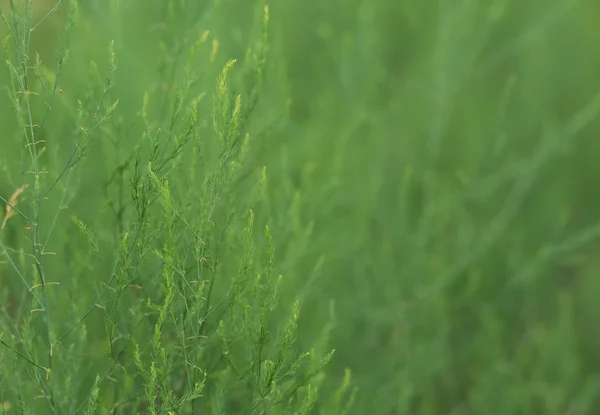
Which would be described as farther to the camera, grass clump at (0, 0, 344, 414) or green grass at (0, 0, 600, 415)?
green grass at (0, 0, 600, 415)

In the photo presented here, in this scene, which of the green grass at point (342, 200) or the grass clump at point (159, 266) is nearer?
the grass clump at point (159, 266)

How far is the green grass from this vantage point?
2.45 m

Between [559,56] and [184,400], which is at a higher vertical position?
[559,56]

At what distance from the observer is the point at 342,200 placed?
421cm

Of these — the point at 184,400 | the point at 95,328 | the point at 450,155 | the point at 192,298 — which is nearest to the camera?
the point at 184,400

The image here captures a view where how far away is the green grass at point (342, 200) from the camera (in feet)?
8.04

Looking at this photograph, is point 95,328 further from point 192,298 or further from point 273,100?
point 192,298

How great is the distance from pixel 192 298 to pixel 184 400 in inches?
12.0

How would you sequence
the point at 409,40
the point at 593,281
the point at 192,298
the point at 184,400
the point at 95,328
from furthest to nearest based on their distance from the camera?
the point at 409,40
the point at 593,281
the point at 95,328
the point at 192,298
the point at 184,400

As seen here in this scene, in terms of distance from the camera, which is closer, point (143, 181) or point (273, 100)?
point (143, 181)

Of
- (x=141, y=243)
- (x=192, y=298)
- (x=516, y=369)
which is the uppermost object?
(x=141, y=243)

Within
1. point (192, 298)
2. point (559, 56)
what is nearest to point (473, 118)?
point (559, 56)

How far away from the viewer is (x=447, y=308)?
4344 millimetres

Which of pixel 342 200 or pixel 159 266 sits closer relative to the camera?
pixel 159 266
